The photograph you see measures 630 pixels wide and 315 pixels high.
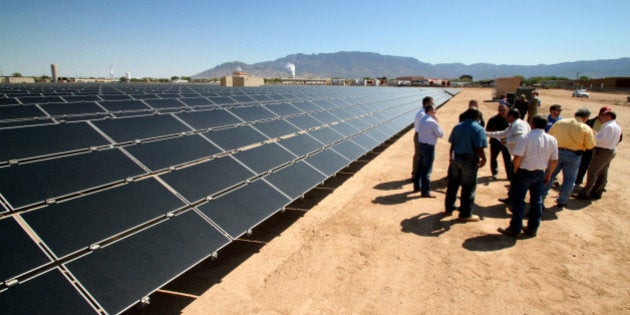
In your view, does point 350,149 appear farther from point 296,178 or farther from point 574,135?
point 574,135

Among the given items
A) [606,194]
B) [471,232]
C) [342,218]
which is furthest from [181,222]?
[606,194]

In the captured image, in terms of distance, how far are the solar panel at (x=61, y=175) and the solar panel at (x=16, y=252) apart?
37 centimetres

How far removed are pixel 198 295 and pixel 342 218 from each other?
4006mm

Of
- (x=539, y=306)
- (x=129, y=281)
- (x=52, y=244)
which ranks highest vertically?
(x=52, y=244)

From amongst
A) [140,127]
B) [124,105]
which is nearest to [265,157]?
[140,127]

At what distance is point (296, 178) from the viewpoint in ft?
26.5

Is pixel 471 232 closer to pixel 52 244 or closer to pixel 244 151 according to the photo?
pixel 244 151

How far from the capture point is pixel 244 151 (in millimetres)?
7906

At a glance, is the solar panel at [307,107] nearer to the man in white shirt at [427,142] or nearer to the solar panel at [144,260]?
the man in white shirt at [427,142]

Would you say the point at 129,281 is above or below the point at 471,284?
above

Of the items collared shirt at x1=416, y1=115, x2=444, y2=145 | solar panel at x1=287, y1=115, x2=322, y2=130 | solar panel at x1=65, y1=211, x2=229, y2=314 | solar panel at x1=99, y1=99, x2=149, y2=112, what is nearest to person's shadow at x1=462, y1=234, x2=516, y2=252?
collared shirt at x1=416, y1=115, x2=444, y2=145

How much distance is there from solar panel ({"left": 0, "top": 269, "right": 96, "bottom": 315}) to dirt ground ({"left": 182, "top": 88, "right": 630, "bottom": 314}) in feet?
6.05

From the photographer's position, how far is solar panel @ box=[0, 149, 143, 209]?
4057 millimetres

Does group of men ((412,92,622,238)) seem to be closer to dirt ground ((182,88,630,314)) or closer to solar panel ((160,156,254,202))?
dirt ground ((182,88,630,314))
